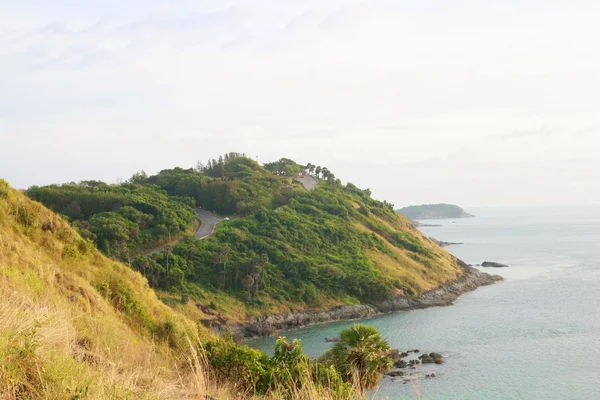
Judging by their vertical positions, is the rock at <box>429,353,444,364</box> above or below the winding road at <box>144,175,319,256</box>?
below

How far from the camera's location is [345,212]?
79562 millimetres

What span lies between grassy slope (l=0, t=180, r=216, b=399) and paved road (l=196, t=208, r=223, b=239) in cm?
4365

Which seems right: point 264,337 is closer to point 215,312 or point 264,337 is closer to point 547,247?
point 215,312

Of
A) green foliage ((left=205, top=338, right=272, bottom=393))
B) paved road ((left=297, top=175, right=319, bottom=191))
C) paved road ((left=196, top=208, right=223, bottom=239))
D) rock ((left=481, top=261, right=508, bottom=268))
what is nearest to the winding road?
paved road ((left=196, top=208, right=223, bottom=239))

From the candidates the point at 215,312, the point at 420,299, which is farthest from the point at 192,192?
the point at 420,299

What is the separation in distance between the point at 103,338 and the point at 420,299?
57.3 m

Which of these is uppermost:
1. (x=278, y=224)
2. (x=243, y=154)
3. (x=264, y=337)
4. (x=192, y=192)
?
(x=243, y=154)

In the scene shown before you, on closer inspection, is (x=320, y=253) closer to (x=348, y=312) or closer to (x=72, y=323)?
(x=348, y=312)

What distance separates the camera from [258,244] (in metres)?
62.9

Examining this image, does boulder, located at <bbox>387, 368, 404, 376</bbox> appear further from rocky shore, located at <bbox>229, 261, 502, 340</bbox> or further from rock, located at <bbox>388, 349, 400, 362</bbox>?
rocky shore, located at <bbox>229, 261, 502, 340</bbox>

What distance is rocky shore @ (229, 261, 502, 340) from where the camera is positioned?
49062 mm

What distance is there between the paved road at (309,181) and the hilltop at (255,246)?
6713 mm

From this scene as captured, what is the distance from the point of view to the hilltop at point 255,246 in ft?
172

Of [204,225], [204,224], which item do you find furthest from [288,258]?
[204,224]
